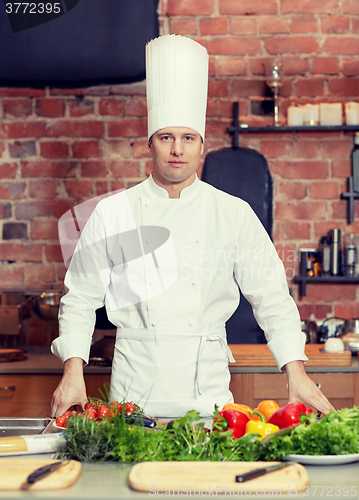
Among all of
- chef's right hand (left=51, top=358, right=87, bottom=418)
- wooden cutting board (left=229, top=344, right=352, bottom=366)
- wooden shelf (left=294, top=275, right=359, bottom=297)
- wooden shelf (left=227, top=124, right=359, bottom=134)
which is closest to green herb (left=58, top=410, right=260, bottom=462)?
chef's right hand (left=51, top=358, right=87, bottom=418)

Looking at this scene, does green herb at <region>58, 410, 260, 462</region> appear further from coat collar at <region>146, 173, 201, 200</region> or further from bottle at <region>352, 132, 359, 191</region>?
bottle at <region>352, 132, 359, 191</region>

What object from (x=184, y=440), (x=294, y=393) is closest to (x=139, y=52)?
(x=294, y=393)

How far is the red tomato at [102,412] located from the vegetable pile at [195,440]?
0.05ft

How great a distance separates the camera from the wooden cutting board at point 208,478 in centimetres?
82

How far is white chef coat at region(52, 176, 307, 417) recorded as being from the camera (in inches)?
60.6

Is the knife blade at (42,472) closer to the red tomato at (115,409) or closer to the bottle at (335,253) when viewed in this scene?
the red tomato at (115,409)

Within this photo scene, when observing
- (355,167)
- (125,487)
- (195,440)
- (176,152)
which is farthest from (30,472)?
(355,167)

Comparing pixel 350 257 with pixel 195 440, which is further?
pixel 350 257

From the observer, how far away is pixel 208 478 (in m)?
0.85

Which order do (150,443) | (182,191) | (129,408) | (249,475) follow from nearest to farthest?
(249,475) → (150,443) → (129,408) → (182,191)

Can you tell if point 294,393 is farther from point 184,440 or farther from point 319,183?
point 319,183

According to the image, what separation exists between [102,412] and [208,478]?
274 millimetres

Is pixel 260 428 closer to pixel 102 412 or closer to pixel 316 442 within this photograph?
pixel 316 442

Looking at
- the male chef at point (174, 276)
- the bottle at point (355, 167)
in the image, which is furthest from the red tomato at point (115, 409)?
the bottle at point (355, 167)
